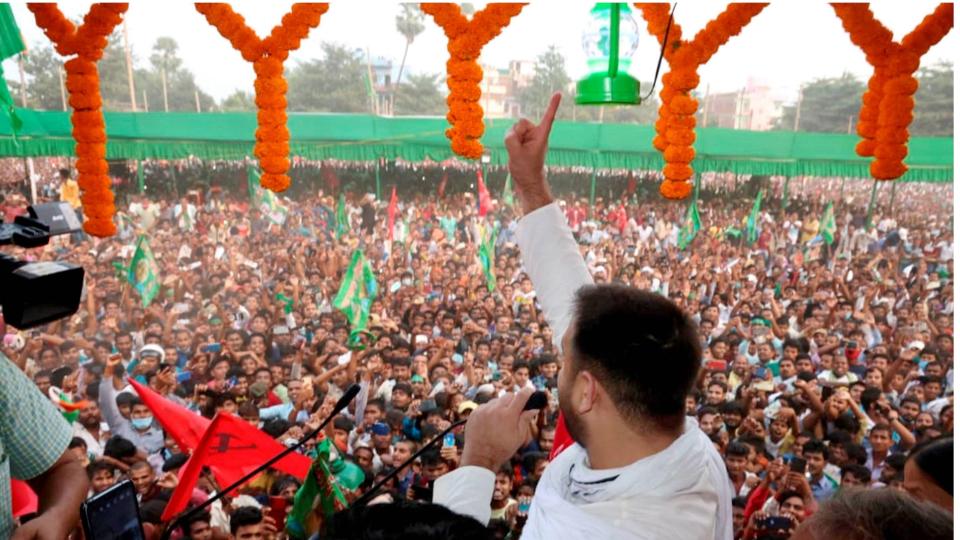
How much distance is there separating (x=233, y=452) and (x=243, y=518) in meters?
0.31

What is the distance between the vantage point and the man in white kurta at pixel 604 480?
0.66 metres

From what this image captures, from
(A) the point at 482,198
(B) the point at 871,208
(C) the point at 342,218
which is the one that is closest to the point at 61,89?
(C) the point at 342,218

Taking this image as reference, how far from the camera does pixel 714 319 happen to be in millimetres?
3859

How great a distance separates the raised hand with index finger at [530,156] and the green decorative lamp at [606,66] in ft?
1.64

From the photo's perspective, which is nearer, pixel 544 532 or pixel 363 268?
pixel 544 532

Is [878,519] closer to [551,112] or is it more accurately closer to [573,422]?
[573,422]

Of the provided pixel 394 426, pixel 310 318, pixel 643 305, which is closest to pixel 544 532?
pixel 643 305

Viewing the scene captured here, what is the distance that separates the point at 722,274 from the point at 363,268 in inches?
80.0

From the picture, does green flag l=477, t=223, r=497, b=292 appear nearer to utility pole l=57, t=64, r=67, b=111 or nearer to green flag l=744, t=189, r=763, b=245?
green flag l=744, t=189, r=763, b=245

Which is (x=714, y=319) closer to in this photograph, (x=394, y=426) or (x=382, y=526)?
(x=394, y=426)

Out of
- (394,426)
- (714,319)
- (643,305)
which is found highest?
(643,305)

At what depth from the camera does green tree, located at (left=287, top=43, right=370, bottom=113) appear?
3.12 metres

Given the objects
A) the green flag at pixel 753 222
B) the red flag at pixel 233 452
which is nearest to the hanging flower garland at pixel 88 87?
the red flag at pixel 233 452

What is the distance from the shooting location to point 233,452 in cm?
242
